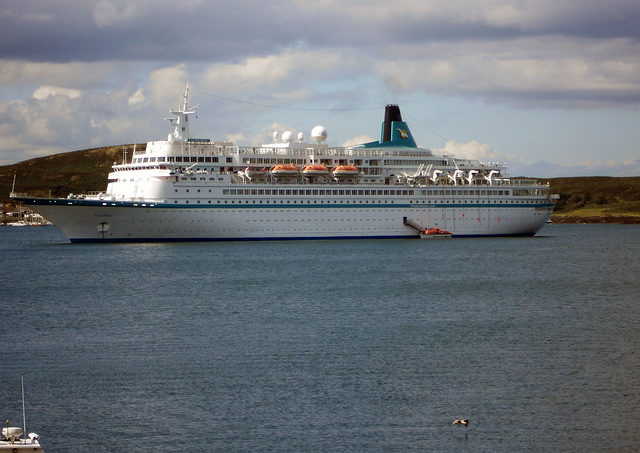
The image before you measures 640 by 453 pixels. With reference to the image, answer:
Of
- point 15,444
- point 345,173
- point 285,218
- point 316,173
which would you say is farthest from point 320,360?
point 345,173

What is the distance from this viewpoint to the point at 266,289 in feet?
135

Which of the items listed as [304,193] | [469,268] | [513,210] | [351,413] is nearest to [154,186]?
[304,193]

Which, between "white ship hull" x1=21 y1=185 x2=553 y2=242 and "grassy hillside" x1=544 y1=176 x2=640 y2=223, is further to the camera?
"grassy hillside" x1=544 y1=176 x2=640 y2=223

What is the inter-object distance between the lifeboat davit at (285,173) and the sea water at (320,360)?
23.3 m

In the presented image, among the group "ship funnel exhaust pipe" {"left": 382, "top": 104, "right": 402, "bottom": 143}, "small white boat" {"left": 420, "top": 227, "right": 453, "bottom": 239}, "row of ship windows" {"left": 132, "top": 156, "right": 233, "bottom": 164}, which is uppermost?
"ship funnel exhaust pipe" {"left": 382, "top": 104, "right": 402, "bottom": 143}

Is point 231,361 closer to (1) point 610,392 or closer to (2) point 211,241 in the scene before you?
(1) point 610,392

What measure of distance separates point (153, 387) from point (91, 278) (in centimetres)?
2518

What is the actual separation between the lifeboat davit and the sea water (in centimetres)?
2333

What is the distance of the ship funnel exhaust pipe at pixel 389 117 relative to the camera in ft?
273

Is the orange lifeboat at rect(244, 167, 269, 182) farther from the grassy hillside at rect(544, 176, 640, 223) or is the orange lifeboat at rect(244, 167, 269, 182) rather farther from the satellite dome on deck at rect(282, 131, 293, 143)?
the grassy hillside at rect(544, 176, 640, 223)

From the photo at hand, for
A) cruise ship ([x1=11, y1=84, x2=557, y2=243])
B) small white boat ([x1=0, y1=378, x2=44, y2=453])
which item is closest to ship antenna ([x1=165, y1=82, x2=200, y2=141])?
cruise ship ([x1=11, y1=84, x2=557, y2=243])

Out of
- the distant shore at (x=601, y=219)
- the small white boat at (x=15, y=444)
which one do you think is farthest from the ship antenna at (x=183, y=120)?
the distant shore at (x=601, y=219)

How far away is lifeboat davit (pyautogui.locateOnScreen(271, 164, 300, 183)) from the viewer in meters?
71.5

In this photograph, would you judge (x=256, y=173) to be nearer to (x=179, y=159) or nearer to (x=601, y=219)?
(x=179, y=159)
